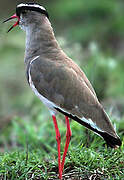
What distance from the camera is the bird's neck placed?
4.43 meters

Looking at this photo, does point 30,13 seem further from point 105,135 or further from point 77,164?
point 77,164

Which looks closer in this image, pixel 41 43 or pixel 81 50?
pixel 41 43

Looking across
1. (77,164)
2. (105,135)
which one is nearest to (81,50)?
(77,164)

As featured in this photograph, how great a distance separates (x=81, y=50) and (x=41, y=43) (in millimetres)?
5508

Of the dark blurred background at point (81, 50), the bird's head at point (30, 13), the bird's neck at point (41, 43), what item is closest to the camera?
the bird's neck at point (41, 43)

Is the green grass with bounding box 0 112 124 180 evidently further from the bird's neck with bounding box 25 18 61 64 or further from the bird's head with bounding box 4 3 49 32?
the bird's head with bounding box 4 3 49 32

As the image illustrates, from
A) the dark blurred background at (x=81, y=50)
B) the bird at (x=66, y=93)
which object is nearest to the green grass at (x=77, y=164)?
the bird at (x=66, y=93)

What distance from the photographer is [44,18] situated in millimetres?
4590

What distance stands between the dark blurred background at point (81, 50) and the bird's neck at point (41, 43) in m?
0.84

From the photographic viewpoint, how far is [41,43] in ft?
14.7

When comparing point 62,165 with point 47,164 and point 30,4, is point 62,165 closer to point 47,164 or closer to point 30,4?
point 47,164

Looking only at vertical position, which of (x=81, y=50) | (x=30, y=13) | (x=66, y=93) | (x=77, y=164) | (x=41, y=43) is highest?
(x=81, y=50)

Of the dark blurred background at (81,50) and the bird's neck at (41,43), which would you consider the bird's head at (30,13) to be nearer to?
the bird's neck at (41,43)

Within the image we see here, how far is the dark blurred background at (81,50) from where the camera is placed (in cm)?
729
